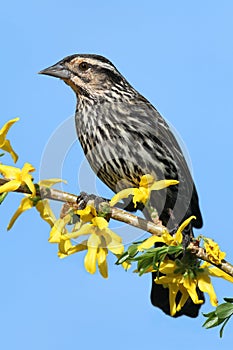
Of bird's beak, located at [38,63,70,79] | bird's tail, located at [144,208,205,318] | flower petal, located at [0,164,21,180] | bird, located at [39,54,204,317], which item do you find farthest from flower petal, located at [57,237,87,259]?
bird's beak, located at [38,63,70,79]

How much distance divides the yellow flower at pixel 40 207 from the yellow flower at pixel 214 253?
682 mm

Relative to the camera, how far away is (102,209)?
3049 millimetres

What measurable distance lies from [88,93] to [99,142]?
71 cm

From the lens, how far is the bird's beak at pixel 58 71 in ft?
19.4

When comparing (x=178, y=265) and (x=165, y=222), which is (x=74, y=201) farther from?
(x=165, y=222)

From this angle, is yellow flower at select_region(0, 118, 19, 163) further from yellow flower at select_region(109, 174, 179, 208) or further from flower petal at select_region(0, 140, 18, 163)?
yellow flower at select_region(109, 174, 179, 208)

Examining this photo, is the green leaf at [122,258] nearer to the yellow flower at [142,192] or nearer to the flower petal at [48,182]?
the yellow flower at [142,192]

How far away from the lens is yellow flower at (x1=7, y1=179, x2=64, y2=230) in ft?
9.96

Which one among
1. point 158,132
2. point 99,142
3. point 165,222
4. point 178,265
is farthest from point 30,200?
point 158,132

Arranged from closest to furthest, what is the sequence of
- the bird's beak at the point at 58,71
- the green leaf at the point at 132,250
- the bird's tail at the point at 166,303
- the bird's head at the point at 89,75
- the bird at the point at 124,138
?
the green leaf at the point at 132,250, the bird's tail at the point at 166,303, the bird at the point at 124,138, the bird's beak at the point at 58,71, the bird's head at the point at 89,75

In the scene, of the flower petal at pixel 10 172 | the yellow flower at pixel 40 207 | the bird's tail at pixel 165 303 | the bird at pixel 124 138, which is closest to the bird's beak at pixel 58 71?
the bird at pixel 124 138

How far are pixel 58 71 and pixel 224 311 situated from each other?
360 cm

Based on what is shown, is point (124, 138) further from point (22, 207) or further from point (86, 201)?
point (22, 207)

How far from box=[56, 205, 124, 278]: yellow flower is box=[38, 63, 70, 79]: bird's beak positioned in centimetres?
304
